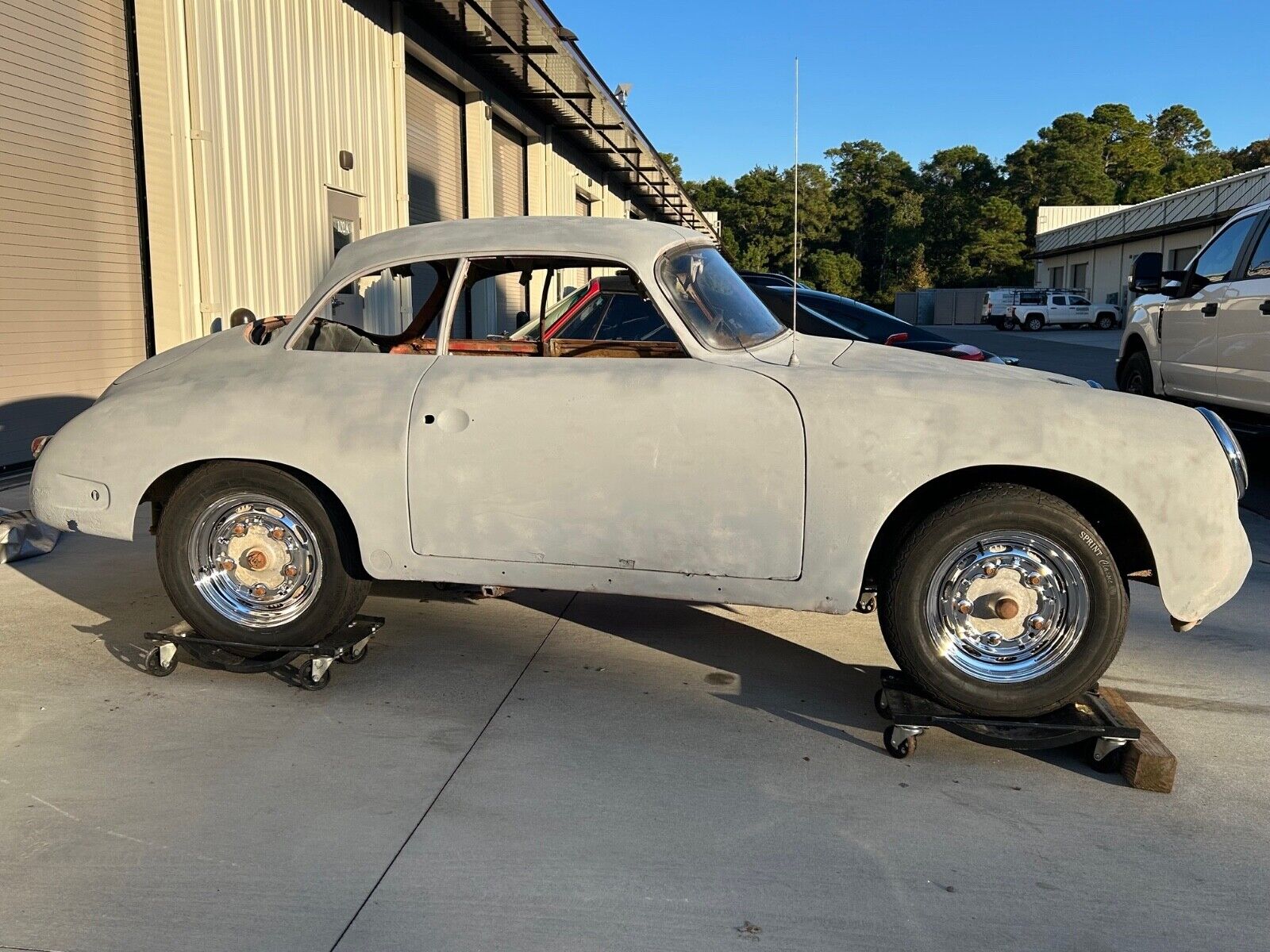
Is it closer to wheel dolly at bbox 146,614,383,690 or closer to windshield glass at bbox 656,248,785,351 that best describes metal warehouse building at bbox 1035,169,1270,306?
windshield glass at bbox 656,248,785,351

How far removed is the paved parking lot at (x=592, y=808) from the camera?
8.48 ft

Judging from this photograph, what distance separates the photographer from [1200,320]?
816cm

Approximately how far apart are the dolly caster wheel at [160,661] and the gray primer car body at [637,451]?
0.55m

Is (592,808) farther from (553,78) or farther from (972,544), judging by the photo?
(553,78)

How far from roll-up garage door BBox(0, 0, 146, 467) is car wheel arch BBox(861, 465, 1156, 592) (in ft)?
23.2

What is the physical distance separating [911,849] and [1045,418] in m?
1.49

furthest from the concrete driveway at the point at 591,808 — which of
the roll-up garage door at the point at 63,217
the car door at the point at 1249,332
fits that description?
the roll-up garage door at the point at 63,217

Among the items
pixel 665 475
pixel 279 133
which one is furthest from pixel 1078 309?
pixel 665 475

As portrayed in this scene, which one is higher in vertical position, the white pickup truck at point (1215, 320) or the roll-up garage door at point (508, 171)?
the roll-up garage door at point (508, 171)

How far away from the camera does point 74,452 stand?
165 inches

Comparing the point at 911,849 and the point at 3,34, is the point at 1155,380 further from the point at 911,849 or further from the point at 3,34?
the point at 3,34

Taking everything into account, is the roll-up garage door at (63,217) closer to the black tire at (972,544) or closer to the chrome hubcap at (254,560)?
the chrome hubcap at (254,560)

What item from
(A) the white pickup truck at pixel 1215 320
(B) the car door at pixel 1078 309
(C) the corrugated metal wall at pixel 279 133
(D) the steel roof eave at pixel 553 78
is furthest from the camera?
(B) the car door at pixel 1078 309

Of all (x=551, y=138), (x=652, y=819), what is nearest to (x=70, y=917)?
(x=652, y=819)
